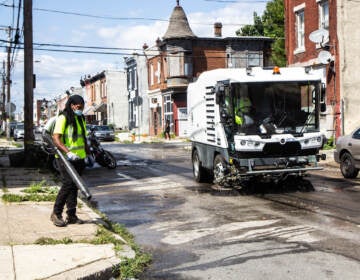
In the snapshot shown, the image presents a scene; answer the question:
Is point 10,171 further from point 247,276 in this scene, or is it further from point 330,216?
point 247,276

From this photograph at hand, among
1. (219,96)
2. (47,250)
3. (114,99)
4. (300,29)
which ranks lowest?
(47,250)

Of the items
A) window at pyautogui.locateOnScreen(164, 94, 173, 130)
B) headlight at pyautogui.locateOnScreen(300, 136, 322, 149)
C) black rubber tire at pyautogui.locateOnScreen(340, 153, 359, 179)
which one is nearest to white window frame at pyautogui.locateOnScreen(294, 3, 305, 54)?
black rubber tire at pyautogui.locateOnScreen(340, 153, 359, 179)

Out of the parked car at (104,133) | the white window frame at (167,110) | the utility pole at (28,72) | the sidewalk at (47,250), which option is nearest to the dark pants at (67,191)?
the sidewalk at (47,250)

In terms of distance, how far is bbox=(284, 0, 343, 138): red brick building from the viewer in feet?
79.2

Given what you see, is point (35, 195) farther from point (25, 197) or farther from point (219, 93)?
point (219, 93)

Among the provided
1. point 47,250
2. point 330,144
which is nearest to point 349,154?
point 47,250

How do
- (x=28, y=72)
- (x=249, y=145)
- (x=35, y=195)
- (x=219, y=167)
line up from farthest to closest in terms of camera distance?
(x=28, y=72) → (x=219, y=167) → (x=249, y=145) → (x=35, y=195)

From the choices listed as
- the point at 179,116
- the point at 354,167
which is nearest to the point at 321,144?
the point at 354,167

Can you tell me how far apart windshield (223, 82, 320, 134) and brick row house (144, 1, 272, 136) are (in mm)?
32419

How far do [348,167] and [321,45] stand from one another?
36.6ft

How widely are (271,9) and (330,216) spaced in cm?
4610

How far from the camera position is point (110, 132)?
4750 centimetres

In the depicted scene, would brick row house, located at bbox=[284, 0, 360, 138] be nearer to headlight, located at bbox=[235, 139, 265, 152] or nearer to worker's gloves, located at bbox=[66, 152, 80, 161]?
headlight, located at bbox=[235, 139, 265, 152]

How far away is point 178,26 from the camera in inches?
1823
